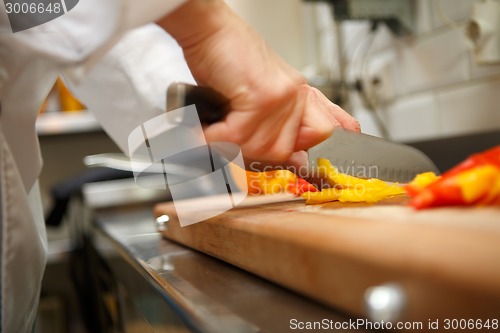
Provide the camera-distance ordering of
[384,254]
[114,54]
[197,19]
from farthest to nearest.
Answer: [114,54] < [197,19] < [384,254]

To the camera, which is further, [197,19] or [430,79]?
[430,79]

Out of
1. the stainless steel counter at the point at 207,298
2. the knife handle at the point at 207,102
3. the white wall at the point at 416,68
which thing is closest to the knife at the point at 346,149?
the knife handle at the point at 207,102

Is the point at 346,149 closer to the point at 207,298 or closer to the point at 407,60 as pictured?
the point at 207,298

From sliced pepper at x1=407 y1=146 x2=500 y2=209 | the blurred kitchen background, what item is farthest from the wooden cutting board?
the blurred kitchen background

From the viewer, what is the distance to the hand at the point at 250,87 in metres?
0.33

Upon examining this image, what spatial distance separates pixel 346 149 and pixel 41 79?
23 cm

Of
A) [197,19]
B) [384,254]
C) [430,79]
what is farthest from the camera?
[430,79]

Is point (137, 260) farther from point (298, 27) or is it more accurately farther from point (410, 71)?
point (410, 71)

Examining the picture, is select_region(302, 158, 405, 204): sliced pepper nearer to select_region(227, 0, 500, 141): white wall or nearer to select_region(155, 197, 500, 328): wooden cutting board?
select_region(155, 197, 500, 328): wooden cutting board

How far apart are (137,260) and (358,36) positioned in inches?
35.4

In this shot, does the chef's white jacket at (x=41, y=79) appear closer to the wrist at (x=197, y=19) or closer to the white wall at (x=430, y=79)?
the wrist at (x=197, y=19)

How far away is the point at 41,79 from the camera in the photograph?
1.34ft

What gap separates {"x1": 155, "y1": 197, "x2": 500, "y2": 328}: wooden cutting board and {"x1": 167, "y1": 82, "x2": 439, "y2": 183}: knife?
4cm

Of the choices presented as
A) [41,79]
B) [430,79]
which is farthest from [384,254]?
[430,79]
